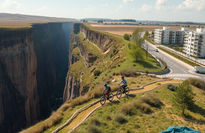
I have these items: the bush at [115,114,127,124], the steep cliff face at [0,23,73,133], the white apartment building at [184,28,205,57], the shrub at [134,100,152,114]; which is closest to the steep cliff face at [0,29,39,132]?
the steep cliff face at [0,23,73,133]

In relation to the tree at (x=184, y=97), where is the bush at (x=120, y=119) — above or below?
below

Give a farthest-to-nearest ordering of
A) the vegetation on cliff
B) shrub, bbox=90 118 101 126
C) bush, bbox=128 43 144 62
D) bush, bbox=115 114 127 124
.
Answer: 1. bush, bbox=128 43 144 62
2. the vegetation on cliff
3. bush, bbox=115 114 127 124
4. shrub, bbox=90 118 101 126

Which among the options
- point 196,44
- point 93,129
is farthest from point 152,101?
point 196,44

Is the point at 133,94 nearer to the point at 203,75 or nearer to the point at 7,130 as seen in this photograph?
the point at 203,75

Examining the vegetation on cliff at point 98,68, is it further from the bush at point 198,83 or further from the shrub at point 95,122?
the bush at point 198,83

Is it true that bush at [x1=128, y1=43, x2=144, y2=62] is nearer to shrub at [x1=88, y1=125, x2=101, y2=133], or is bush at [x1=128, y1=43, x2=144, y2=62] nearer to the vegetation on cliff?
the vegetation on cliff

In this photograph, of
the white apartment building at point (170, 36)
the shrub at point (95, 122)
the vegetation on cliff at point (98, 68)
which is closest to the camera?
the shrub at point (95, 122)

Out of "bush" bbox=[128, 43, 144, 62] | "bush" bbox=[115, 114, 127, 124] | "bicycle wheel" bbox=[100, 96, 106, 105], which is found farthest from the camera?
"bush" bbox=[128, 43, 144, 62]

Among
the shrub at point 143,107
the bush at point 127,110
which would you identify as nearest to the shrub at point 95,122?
the bush at point 127,110
